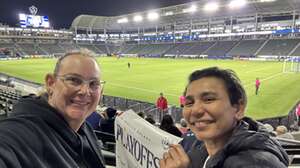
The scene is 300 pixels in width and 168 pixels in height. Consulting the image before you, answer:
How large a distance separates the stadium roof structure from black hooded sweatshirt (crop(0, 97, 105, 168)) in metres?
58.6

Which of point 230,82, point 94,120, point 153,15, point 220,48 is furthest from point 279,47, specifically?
point 230,82

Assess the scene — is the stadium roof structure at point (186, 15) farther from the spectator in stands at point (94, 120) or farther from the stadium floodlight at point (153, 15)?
the spectator in stands at point (94, 120)

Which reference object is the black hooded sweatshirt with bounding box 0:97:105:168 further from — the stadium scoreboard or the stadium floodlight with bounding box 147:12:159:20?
the stadium scoreboard

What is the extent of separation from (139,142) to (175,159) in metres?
0.56

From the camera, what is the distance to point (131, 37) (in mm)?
105812

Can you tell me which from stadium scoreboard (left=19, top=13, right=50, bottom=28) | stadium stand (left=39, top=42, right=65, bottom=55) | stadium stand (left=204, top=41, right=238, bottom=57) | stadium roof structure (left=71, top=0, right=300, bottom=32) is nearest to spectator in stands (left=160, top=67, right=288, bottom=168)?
stadium roof structure (left=71, top=0, right=300, bottom=32)

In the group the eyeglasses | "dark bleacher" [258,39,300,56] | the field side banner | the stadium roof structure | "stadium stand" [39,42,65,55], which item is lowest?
the field side banner

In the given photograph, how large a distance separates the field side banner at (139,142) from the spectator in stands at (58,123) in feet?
0.97

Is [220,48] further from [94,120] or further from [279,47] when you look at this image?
[94,120]

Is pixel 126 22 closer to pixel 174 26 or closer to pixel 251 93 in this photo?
pixel 174 26

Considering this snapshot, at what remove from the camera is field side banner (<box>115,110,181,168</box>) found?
2176 mm

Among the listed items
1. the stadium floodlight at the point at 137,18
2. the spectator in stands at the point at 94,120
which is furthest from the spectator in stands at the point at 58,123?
the stadium floodlight at the point at 137,18

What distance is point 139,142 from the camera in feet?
7.77

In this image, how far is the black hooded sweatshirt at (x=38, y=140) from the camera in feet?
5.02
